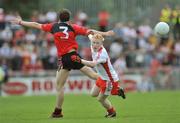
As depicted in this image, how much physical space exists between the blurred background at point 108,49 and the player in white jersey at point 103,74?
54.0 ft

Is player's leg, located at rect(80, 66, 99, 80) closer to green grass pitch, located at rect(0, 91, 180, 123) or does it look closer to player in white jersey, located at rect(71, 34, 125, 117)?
player in white jersey, located at rect(71, 34, 125, 117)

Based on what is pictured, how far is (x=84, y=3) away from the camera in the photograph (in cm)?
3756

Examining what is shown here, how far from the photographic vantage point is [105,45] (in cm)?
3666

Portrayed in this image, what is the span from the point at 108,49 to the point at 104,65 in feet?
64.3

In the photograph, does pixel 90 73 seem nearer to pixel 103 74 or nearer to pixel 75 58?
pixel 103 74

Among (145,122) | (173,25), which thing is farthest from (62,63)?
(173,25)

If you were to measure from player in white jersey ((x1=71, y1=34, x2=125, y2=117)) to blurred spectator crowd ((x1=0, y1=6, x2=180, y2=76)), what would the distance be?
17829mm

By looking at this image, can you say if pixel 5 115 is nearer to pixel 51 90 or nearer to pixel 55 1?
pixel 51 90

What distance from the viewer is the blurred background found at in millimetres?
34656

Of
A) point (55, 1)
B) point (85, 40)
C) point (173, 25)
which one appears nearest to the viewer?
point (173, 25)

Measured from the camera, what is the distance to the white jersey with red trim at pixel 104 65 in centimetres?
1662

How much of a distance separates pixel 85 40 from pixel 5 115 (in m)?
18.4

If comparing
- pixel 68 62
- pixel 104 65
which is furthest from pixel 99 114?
pixel 104 65

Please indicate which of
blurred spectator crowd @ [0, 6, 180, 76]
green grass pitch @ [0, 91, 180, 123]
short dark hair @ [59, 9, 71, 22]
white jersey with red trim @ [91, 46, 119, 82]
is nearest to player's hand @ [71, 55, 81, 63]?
white jersey with red trim @ [91, 46, 119, 82]
